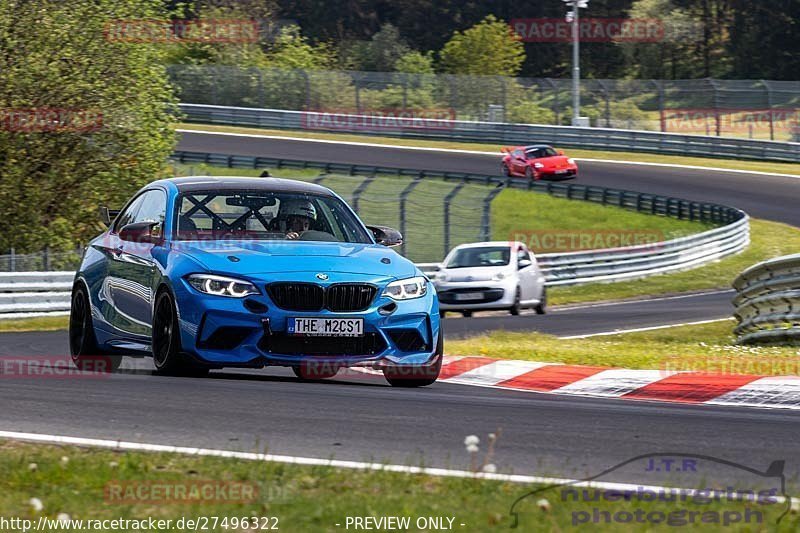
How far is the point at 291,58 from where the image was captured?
77188 millimetres

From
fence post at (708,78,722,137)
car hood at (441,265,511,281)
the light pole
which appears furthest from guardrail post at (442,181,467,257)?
fence post at (708,78,722,137)

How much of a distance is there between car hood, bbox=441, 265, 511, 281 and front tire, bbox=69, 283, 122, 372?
12.9 metres

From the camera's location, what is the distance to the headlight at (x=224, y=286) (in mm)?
9220

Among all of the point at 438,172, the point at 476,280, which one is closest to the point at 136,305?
the point at 476,280

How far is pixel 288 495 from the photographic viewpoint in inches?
216

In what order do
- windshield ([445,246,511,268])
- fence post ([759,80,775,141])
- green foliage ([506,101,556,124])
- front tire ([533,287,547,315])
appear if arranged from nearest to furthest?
windshield ([445,246,511,268]), front tire ([533,287,547,315]), fence post ([759,80,775,141]), green foliage ([506,101,556,124])

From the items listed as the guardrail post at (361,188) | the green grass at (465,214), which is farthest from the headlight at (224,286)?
the guardrail post at (361,188)

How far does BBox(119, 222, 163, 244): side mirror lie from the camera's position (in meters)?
10.1

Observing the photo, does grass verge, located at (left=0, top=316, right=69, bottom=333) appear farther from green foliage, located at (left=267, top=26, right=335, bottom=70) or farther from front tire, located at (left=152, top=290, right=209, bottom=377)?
green foliage, located at (left=267, top=26, right=335, bottom=70)

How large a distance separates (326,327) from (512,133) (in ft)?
161

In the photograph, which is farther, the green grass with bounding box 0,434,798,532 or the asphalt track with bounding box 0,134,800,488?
the asphalt track with bounding box 0,134,800,488

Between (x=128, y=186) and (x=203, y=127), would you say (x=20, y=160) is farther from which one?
(x=203, y=127)

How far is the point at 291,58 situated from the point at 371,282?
227 feet

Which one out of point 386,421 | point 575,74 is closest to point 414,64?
point 575,74
